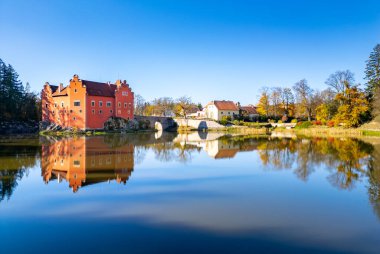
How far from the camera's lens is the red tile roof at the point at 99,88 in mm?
46753

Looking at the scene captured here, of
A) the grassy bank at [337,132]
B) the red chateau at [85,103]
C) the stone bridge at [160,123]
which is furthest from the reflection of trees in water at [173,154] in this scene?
the stone bridge at [160,123]

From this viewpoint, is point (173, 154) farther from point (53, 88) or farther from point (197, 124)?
point (197, 124)

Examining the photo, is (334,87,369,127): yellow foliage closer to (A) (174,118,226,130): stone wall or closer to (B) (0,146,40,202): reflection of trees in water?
(A) (174,118,226,130): stone wall

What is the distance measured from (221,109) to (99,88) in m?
34.7

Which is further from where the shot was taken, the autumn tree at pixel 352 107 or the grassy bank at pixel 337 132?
the autumn tree at pixel 352 107

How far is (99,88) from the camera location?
160 feet

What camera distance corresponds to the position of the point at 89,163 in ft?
49.0

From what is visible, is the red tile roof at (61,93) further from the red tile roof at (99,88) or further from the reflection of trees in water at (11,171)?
the reflection of trees in water at (11,171)

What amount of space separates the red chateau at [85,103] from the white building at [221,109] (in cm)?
2851

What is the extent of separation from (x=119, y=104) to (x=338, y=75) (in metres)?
39.1

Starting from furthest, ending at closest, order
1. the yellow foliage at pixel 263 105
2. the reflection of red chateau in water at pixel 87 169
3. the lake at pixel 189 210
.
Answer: the yellow foliage at pixel 263 105 → the reflection of red chateau in water at pixel 87 169 → the lake at pixel 189 210

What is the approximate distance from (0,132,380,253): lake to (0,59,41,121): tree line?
41.5 metres

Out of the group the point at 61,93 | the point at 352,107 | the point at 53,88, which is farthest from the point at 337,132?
the point at 53,88

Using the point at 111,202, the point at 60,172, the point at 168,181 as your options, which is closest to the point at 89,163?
the point at 60,172
